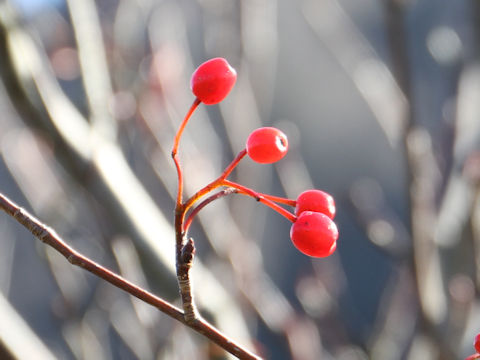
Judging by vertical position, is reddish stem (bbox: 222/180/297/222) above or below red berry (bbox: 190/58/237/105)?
below

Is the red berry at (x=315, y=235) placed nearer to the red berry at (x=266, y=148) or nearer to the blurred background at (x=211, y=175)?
the red berry at (x=266, y=148)

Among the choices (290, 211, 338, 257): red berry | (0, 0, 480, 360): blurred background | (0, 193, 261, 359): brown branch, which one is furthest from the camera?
(0, 0, 480, 360): blurred background

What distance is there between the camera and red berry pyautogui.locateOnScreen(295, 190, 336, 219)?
29.2 inches

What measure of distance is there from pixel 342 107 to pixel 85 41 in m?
4.65

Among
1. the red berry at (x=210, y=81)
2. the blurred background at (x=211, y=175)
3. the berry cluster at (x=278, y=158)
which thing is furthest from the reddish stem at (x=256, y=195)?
the blurred background at (x=211, y=175)

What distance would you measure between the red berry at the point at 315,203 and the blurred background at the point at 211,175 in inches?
22.1

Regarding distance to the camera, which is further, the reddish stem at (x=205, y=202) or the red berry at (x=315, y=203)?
the red berry at (x=315, y=203)

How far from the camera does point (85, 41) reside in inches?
59.7

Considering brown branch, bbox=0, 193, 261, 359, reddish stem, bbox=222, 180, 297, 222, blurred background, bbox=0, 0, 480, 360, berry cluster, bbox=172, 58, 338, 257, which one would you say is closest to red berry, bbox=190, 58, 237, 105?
berry cluster, bbox=172, 58, 338, 257

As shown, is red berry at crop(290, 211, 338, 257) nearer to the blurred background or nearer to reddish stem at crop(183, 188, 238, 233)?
reddish stem at crop(183, 188, 238, 233)

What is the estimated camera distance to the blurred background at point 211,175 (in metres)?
1.30

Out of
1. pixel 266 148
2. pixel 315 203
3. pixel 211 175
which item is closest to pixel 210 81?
pixel 266 148

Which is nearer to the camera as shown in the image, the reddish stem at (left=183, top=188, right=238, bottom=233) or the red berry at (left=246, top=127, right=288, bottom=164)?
the reddish stem at (left=183, top=188, right=238, bottom=233)

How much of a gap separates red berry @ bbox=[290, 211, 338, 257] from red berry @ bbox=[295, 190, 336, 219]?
0.05m
